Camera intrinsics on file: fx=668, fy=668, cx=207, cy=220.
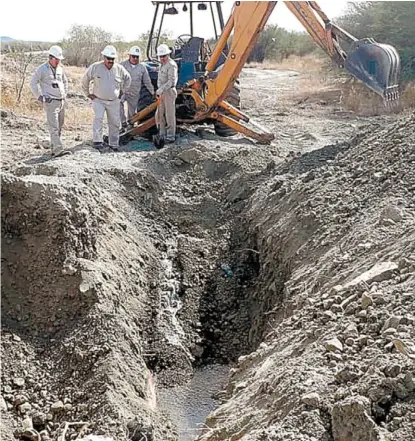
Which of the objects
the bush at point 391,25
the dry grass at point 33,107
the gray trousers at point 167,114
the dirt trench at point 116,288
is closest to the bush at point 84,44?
the dry grass at point 33,107

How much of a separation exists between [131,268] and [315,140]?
5648 millimetres

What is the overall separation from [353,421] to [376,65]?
6811 mm

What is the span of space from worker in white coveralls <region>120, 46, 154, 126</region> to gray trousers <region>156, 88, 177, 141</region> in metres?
0.65

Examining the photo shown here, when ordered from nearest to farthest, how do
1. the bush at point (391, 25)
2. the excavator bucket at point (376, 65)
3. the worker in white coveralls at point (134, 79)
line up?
the excavator bucket at point (376, 65)
the worker in white coveralls at point (134, 79)
the bush at point (391, 25)

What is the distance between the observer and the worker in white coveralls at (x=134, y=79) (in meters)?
10.5

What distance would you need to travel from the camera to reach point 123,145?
10547 millimetres

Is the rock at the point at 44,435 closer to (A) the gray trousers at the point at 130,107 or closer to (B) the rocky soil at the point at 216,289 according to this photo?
(B) the rocky soil at the point at 216,289

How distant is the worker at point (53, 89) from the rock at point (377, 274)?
18.8ft

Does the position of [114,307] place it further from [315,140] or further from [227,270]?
[315,140]

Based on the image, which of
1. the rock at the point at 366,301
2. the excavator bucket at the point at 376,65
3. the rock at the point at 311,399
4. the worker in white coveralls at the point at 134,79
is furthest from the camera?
the worker in white coveralls at the point at 134,79

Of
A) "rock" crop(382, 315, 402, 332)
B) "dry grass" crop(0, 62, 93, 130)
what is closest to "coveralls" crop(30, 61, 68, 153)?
"dry grass" crop(0, 62, 93, 130)

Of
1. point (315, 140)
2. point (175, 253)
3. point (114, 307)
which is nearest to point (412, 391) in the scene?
point (114, 307)

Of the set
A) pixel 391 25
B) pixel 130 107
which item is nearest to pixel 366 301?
pixel 130 107

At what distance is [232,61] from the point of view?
9.95 metres
